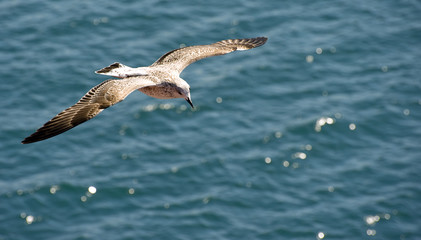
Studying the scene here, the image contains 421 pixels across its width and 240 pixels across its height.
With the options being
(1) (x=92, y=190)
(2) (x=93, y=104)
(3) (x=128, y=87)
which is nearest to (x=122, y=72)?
(3) (x=128, y=87)

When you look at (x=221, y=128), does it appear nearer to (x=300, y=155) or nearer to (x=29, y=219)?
(x=300, y=155)

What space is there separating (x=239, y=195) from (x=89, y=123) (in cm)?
678

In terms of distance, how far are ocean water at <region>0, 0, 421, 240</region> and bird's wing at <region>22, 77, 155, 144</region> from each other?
36.4 ft

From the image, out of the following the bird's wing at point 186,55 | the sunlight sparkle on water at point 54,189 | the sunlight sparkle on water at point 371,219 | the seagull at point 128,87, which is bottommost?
the sunlight sparkle on water at point 371,219

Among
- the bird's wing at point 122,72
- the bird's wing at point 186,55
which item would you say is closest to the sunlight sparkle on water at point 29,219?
the bird's wing at point 186,55

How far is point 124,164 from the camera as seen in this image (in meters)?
27.1

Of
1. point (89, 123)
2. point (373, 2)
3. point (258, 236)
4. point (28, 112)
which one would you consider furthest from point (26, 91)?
point (373, 2)

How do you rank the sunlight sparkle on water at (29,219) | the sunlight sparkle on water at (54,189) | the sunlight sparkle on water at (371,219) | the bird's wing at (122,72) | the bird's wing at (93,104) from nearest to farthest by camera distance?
the bird's wing at (93,104) < the bird's wing at (122,72) < the sunlight sparkle on water at (29,219) < the sunlight sparkle on water at (371,219) < the sunlight sparkle on water at (54,189)

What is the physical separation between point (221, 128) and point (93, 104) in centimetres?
1417

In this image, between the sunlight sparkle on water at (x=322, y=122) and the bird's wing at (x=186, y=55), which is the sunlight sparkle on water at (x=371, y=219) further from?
the bird's wing at (x=186, y=55)

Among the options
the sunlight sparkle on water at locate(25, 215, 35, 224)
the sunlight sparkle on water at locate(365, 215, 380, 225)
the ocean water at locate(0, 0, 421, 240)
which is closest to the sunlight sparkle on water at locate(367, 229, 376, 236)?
the ocean water at locate(0, 0, 421, 240)

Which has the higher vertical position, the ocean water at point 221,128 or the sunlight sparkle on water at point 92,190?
the ocean water at point 221,128

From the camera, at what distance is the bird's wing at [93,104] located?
13.8 metres

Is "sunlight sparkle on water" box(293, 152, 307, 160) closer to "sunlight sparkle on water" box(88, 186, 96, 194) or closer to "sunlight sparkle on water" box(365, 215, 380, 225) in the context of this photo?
"sunlight sparkle on water" box(365, 215, 380, 225)
